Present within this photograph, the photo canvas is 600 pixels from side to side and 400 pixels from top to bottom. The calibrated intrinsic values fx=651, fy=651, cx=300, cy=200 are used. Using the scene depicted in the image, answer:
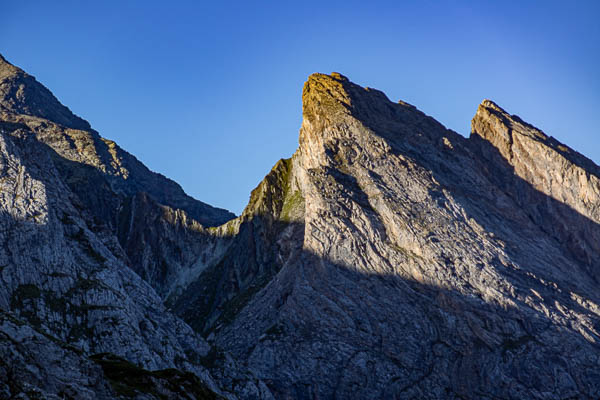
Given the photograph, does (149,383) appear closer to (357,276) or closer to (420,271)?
(357,276)

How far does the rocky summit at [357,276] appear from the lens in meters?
96.6

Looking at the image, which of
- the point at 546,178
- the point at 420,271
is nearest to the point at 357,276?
the point at 420,271

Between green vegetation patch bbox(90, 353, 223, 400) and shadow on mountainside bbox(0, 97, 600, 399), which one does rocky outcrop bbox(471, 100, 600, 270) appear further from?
green vegetation patch bbox(90, 353, 223, 400)

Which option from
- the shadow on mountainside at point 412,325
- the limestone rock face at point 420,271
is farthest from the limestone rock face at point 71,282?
the limestone rock face at point 420,271

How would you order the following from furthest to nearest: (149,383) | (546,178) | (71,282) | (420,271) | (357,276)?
(546,178) < (357,276) < (420,271) < (71,282) < (149,383)

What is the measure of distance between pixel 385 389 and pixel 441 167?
64.2 meters

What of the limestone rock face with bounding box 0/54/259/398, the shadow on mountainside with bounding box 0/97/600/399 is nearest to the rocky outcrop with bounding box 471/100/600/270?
the shadow on mountainside with bounding box 0/97/600/399

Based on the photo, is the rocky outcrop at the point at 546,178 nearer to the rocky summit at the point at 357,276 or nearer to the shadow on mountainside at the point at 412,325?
the rocky summit at the point at 357,276

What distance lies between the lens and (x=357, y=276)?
12381 cm

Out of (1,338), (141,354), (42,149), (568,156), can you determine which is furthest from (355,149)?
(1,338)

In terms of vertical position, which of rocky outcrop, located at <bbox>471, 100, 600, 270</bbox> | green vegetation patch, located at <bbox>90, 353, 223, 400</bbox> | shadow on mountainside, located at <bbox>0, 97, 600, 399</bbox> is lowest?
green vegetation patch, located at <bbox>90, 353, 223, 400</bbox>

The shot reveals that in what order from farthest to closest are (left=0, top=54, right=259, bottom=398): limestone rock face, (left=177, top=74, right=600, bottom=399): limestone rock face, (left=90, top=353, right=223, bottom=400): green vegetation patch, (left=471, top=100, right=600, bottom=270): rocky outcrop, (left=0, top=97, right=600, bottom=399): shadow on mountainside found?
(left=471, top=100, right=600, bottom=270): rocky outcrop < (left=177, top=74, right=600, bottom=399): limestone rock face < (left=0, top=97, right=600, bottom=399): shadow on mountainside < (left=0, top=54, right=259, bottom=398): limestone rock face < (left=90, top=353, right=223, bottom=400): green vegetation patch

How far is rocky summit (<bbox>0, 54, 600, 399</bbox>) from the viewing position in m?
96.6

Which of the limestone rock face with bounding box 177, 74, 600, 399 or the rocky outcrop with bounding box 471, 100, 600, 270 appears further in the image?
the rocky outcrop with bounding box 471, 100, 600, 270
